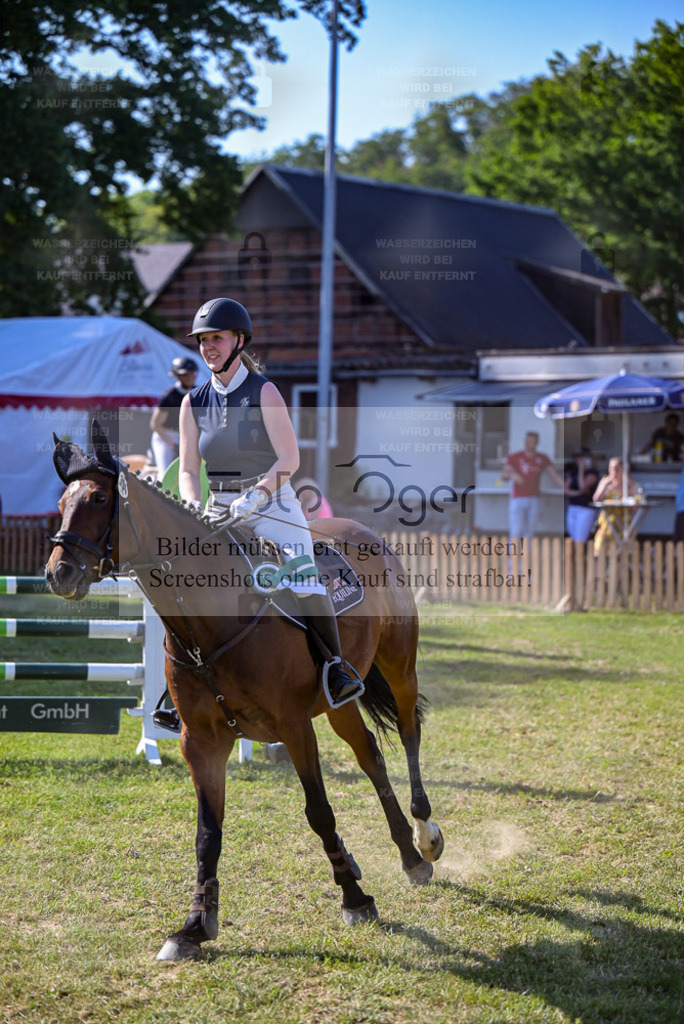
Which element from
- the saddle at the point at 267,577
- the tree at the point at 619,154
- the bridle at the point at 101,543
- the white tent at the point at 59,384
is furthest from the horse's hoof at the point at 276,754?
the tree at the point at 619,154

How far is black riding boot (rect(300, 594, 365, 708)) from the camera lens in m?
4.79

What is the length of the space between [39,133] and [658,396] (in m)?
12.9

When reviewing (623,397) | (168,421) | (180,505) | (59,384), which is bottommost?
(180,505)

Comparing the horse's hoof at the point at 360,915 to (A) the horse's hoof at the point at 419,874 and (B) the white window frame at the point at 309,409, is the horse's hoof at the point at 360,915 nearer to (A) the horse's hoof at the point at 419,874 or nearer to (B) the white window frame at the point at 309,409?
(A) the horse's hoof at the point at 419,874

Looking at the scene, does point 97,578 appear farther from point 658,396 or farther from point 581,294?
point 581,294

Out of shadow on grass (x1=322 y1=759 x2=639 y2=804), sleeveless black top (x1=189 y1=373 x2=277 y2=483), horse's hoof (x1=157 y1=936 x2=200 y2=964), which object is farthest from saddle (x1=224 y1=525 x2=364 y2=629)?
shadow on grass (x1=322 y1=759 x2=639 y2=804)

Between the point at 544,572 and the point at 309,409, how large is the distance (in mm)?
12725

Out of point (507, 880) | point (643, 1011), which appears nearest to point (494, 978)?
point (643, 1011)

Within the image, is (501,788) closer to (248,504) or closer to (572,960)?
(572,960)

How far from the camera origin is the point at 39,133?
792 inches

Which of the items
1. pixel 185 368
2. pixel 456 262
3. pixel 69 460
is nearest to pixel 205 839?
pixel 69 460

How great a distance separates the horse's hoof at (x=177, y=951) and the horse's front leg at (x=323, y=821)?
72 cm

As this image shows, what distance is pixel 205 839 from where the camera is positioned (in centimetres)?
462

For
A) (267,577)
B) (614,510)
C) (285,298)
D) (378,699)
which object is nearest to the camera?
(267,577)
